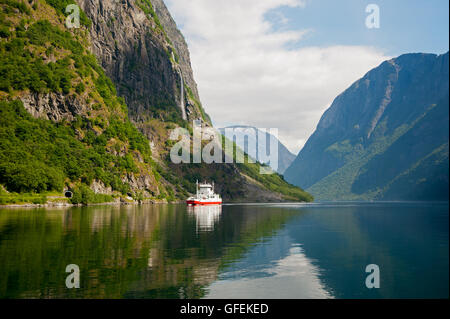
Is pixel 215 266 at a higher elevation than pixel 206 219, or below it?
higher

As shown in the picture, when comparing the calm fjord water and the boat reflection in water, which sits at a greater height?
the calm fjord water

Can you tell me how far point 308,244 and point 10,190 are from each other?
120274 mm

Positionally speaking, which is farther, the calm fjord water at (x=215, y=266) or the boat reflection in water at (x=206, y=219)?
the boat reflection in water at (x=206, y=219)

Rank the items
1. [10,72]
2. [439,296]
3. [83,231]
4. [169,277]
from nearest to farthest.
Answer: [439,296], [169,277], [83,231], [10,72]

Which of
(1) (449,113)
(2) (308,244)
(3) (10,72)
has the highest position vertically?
(3) (10,72)

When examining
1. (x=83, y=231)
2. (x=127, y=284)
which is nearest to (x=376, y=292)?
(x=127, y=284)

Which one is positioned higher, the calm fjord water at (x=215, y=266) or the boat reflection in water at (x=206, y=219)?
the calm fjord water at (x=215, y=266)

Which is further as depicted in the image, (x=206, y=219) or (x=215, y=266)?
(x=206, y=219)

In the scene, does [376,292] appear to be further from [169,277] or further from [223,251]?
[223,251]

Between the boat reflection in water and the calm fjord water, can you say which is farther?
the boat reflection in water

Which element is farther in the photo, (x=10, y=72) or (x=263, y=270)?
(x=10, y=72)

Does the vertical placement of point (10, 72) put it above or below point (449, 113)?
above
